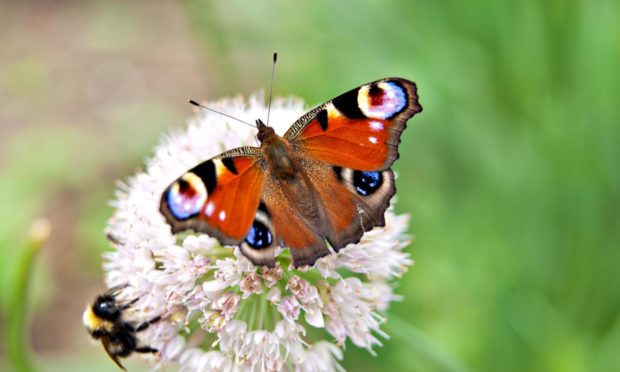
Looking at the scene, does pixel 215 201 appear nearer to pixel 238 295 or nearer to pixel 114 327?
pixel 238 295

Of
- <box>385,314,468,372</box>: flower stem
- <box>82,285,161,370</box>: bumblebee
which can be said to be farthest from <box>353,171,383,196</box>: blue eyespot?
<box>82,285,161,370</box>: bumblebee

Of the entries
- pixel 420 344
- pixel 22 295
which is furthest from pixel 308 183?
pixel 22 295

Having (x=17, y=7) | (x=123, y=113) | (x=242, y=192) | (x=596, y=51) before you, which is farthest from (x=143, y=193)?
(x=17, y=7)

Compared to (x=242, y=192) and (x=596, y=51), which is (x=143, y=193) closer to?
(x=242, y=192)

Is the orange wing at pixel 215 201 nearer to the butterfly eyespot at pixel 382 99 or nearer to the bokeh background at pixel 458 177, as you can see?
the butterfly eyespot at pixel 382 99

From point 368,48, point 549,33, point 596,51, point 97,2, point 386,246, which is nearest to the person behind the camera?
point 386,246

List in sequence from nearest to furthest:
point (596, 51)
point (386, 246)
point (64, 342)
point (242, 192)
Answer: point (242, 192)
point (386, 246)
point (596, 51)
point (64, 342)

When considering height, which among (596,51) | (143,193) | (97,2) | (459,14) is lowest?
(143,193)

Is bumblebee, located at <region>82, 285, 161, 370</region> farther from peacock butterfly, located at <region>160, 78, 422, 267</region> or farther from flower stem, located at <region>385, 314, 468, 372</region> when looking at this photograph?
flower stem, located at <region>385, 314, 468, 372</region>
